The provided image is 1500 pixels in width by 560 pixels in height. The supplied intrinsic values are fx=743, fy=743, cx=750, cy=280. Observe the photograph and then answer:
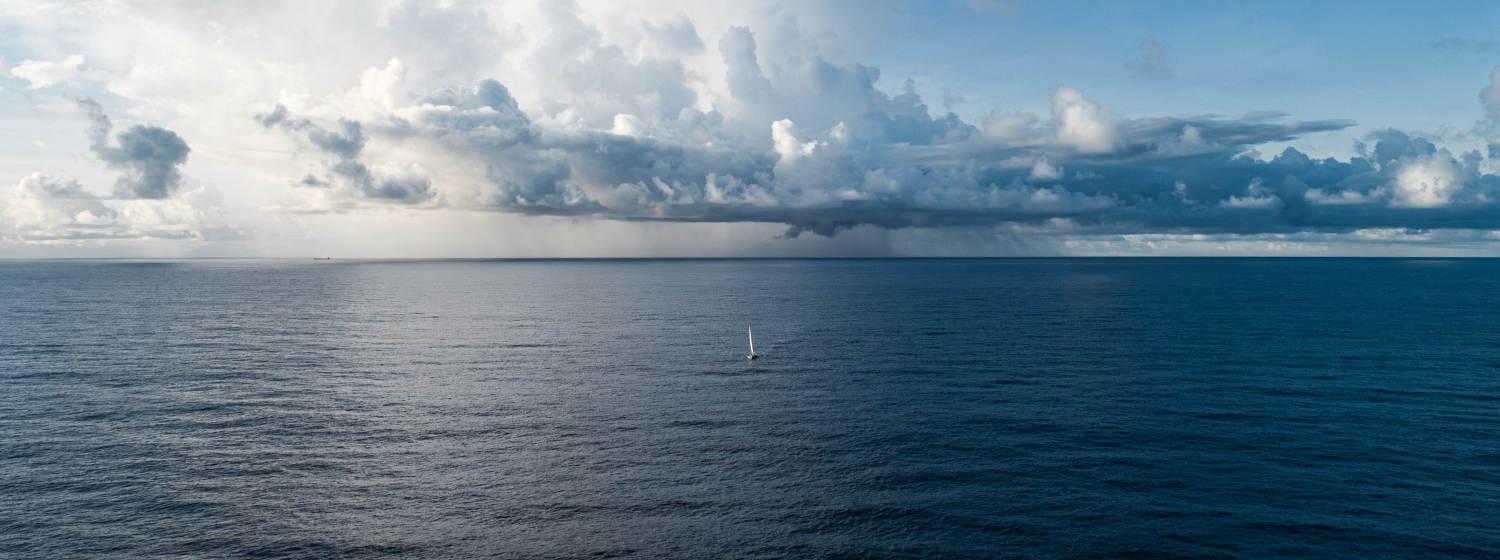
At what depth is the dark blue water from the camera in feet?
102

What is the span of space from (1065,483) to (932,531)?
8918 mm

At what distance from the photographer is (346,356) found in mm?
77000

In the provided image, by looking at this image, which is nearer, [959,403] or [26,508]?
[26,508]

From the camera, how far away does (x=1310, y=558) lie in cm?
2859

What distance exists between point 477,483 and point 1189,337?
8108 cm

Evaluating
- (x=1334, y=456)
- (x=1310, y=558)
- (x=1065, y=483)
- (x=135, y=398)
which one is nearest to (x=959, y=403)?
(x=1065, y=483)

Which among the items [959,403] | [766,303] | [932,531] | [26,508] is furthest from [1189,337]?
[26,508]

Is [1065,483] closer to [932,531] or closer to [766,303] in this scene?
Result: [932,531]

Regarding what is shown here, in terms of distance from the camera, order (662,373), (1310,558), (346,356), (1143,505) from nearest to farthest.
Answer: (1310,558), (1143,505), (662,373), (346,356)

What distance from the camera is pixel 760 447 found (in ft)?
140

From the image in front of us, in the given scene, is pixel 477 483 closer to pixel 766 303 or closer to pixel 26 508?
pixel 26 508

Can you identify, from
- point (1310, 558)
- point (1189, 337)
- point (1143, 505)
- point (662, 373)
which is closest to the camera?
point (1310, 558)

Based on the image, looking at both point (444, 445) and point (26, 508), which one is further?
point (444, 445)

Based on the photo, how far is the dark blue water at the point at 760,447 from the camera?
31078 mm
